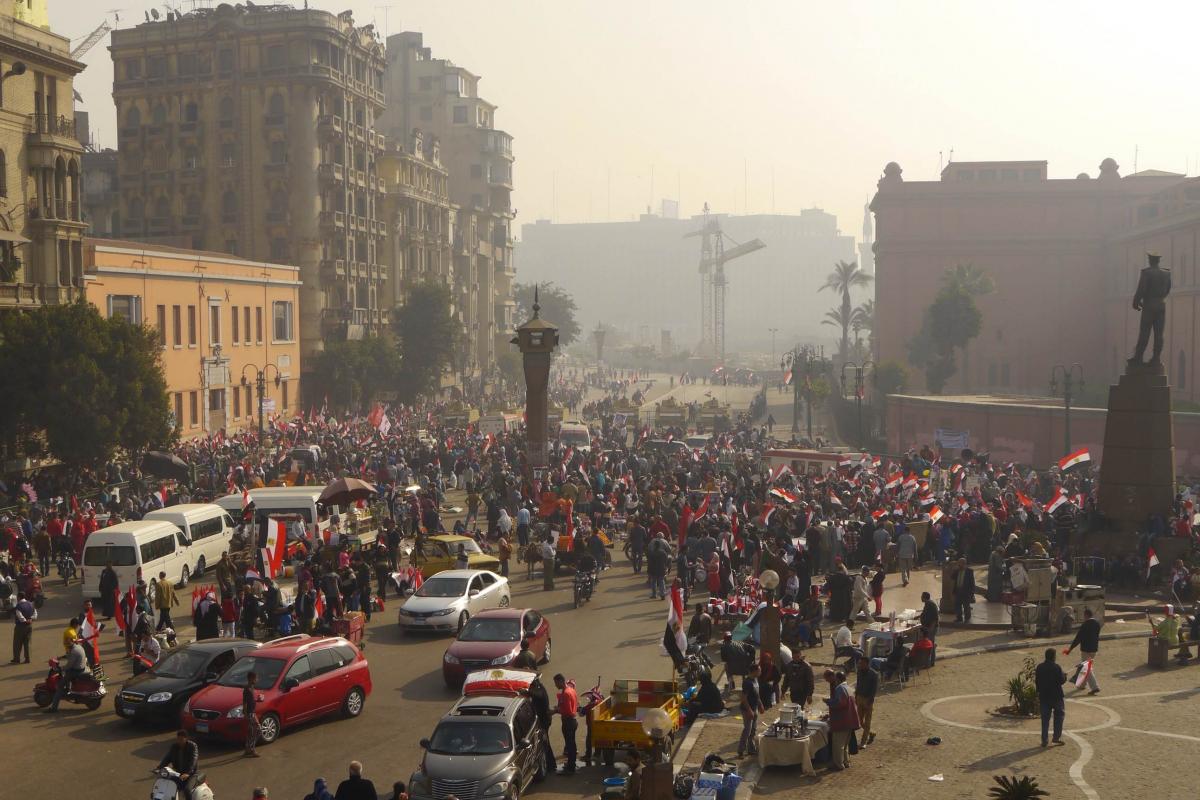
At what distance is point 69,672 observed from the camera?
64.1ft

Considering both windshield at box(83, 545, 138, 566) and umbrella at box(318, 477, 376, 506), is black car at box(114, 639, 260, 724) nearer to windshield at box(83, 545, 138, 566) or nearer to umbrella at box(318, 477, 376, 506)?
windshield at box(83, 545, 138, 566)

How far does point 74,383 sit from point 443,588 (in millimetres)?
18611

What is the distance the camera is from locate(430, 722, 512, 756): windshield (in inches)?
599

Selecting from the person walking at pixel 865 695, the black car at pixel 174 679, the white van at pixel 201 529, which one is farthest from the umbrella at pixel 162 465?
the person walking at pixel 865 695

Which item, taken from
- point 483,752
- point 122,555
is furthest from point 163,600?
point 483,752

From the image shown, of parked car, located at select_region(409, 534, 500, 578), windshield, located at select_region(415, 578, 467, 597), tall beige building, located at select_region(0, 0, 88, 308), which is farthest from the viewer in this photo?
tall beige building, located at select_region(0, 0, 88, 308)

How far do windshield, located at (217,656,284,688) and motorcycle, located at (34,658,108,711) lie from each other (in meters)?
2.56

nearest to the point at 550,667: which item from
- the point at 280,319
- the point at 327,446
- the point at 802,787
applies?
the point at 802,787

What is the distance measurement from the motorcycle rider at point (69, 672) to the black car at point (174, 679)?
722mm

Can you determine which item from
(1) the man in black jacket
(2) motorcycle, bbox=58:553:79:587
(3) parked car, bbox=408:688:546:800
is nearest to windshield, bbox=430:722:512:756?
(3) parked car, bbox=408:688:546:800

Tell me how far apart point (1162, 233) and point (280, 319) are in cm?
5190

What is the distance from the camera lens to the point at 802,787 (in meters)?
15.9

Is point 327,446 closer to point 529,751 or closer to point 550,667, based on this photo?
point 550,667

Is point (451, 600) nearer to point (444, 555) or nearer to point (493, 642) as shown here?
point (493, 642)
